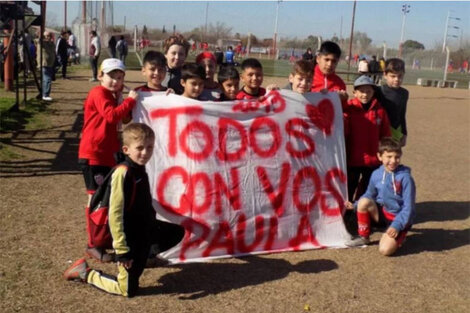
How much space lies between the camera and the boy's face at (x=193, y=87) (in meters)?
4.64

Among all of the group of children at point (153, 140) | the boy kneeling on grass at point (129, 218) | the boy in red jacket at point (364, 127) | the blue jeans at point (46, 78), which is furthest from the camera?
the blue jeans at point (46, 78)

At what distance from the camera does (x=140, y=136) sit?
3842 mm

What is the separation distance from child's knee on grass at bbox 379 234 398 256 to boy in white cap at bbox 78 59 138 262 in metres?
2.42

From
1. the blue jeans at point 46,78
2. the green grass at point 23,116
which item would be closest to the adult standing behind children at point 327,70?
the green grass at point 23,116

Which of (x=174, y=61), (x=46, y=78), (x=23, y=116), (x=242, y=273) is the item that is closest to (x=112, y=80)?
(x=174, y=61)

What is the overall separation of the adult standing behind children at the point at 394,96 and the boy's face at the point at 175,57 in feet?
7.07

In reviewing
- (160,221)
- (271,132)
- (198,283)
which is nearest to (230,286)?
(198,283)

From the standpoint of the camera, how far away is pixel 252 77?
503 cm

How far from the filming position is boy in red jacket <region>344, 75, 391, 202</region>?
18.1 ft

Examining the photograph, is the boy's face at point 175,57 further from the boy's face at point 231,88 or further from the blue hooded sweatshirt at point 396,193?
the blue hooded sweatshirt at point 396,193

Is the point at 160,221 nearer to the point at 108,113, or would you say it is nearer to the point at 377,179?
the point at 108,113

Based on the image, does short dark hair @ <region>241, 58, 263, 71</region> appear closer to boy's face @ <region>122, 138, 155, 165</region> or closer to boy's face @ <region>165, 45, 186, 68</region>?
boy's face @ <region>165, 45, 186, 68</region>

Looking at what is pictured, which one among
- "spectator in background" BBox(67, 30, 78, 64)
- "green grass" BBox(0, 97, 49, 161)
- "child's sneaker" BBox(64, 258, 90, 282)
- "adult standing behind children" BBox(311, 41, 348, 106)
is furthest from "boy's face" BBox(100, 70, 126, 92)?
"spectator in background" BBox(67, 30, 78, 64)

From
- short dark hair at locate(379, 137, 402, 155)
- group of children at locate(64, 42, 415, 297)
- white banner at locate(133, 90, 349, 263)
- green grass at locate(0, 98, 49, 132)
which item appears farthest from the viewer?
green grass at locate(0, 98, 49, 132)
